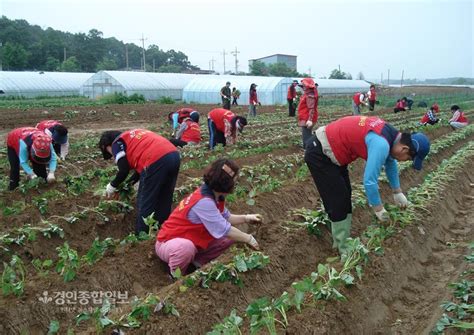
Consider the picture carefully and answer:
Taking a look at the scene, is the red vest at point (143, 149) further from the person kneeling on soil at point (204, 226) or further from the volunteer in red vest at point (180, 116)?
the volunteer in red vest at point (180, 116)

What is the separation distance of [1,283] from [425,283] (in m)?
4.02

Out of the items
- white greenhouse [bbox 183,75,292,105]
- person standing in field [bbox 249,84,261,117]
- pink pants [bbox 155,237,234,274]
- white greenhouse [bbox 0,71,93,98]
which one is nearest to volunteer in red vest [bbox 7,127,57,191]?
pink pants [bbox 155,237,234,274]

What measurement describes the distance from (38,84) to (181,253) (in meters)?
36.3

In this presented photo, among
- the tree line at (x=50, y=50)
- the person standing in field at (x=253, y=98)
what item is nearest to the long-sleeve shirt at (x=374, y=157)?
the person standing in field at (x=253, y=98)

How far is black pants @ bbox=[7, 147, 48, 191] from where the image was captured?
6.83 metres

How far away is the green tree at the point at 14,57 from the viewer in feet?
169

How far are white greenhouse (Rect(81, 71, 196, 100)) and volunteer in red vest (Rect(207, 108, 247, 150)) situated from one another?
81.7ft

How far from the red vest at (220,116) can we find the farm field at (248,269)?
2050mm

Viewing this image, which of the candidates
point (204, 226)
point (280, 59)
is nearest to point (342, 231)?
point (204, 226)

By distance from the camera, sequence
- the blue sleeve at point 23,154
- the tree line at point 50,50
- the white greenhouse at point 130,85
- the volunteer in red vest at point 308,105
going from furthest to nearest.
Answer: the tree line at point 50,50
the white greenhouse at point 130,85
the volunteer in red vest at point 308,105
the blue sleeve at point 23,154

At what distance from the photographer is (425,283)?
4.84 metres

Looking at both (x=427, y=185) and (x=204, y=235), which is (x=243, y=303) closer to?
(x=204, y=235)

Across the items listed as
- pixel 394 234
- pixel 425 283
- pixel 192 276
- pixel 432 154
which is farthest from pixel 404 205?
pixel 432 154

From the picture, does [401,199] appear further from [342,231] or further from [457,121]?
[457,121]
